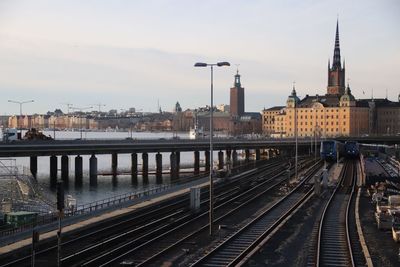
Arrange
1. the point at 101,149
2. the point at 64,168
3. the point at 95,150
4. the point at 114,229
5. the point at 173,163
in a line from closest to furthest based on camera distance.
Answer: the point at 114,229 → the point at 64,168 → the point at 95,150 → the point at 101,149 → the point at 173,163

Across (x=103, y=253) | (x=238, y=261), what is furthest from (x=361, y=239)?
(x=103, y=253)

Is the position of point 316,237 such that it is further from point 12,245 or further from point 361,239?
point 12,245

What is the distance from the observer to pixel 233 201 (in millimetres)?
48062

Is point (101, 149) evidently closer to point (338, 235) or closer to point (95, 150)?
point (95, 150)

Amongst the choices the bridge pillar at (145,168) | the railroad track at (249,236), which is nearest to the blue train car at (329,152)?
the bridge pillar at (145,168)

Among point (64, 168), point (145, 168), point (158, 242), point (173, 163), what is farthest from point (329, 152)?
point (158, 242)

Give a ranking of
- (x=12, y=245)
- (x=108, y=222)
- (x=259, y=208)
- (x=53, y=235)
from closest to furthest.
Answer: (x=12, y=245)
(x=53, y=235)
(x=108, y=222)
(x=259, y=208)

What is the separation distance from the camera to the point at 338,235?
32.6 metres

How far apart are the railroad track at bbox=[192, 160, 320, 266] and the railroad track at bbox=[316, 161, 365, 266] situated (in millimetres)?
2697

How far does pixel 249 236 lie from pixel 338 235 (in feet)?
16.4

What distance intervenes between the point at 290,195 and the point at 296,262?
88.8ft

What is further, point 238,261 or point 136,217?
point 136,217

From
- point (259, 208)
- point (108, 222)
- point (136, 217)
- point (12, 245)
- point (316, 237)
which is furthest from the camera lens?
point (259, 208)

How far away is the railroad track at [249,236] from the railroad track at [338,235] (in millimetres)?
2697
